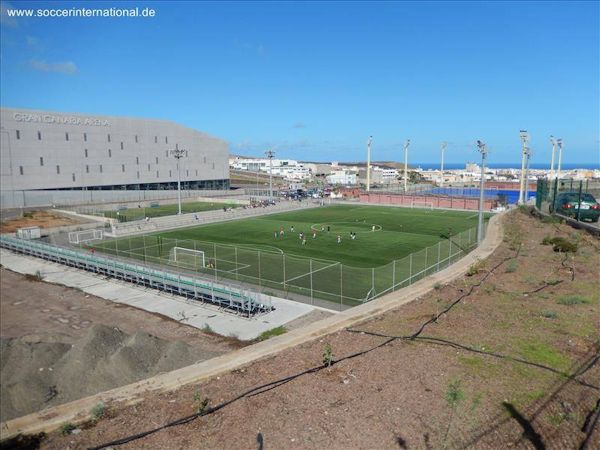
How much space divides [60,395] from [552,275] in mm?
21536

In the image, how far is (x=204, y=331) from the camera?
20500 millimetres

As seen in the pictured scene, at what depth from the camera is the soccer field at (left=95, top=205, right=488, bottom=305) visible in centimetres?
2830

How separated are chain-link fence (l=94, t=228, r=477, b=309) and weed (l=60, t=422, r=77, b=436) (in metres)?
15.4

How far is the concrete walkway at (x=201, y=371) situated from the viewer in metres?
9.62

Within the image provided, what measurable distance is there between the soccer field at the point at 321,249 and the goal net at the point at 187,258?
74 millimetres

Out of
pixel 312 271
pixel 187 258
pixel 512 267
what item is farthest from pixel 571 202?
pixel 187 258

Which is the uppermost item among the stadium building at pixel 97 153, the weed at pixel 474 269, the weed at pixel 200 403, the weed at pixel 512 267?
the stadium building at pixel 97 153

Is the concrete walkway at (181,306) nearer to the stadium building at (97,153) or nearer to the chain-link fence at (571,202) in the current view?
the chain-link fence at (571,202)

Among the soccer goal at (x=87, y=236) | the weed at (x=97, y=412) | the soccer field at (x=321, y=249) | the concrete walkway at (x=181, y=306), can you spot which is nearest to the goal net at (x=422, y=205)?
the soccer field at (x=321, y=249)

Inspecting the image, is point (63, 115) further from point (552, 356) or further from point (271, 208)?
point (552, 356)

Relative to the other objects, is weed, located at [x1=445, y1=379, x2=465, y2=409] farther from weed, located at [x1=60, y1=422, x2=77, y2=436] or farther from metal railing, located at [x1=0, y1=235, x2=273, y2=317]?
metal railing, located at [x1=0, y1=235, x2=273, y2=317]

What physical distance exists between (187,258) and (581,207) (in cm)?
3243

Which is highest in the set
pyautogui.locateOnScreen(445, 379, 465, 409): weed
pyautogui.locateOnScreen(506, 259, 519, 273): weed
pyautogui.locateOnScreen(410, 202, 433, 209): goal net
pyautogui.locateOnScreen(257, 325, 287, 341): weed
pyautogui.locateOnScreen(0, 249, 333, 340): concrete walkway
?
pyautogui.locateOnScreen(445, 379, 465, 409): weed

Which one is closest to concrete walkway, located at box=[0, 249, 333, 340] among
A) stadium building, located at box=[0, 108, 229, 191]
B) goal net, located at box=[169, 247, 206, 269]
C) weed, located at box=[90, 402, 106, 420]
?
goal net, located at box=[169, 247, 206, 269]
